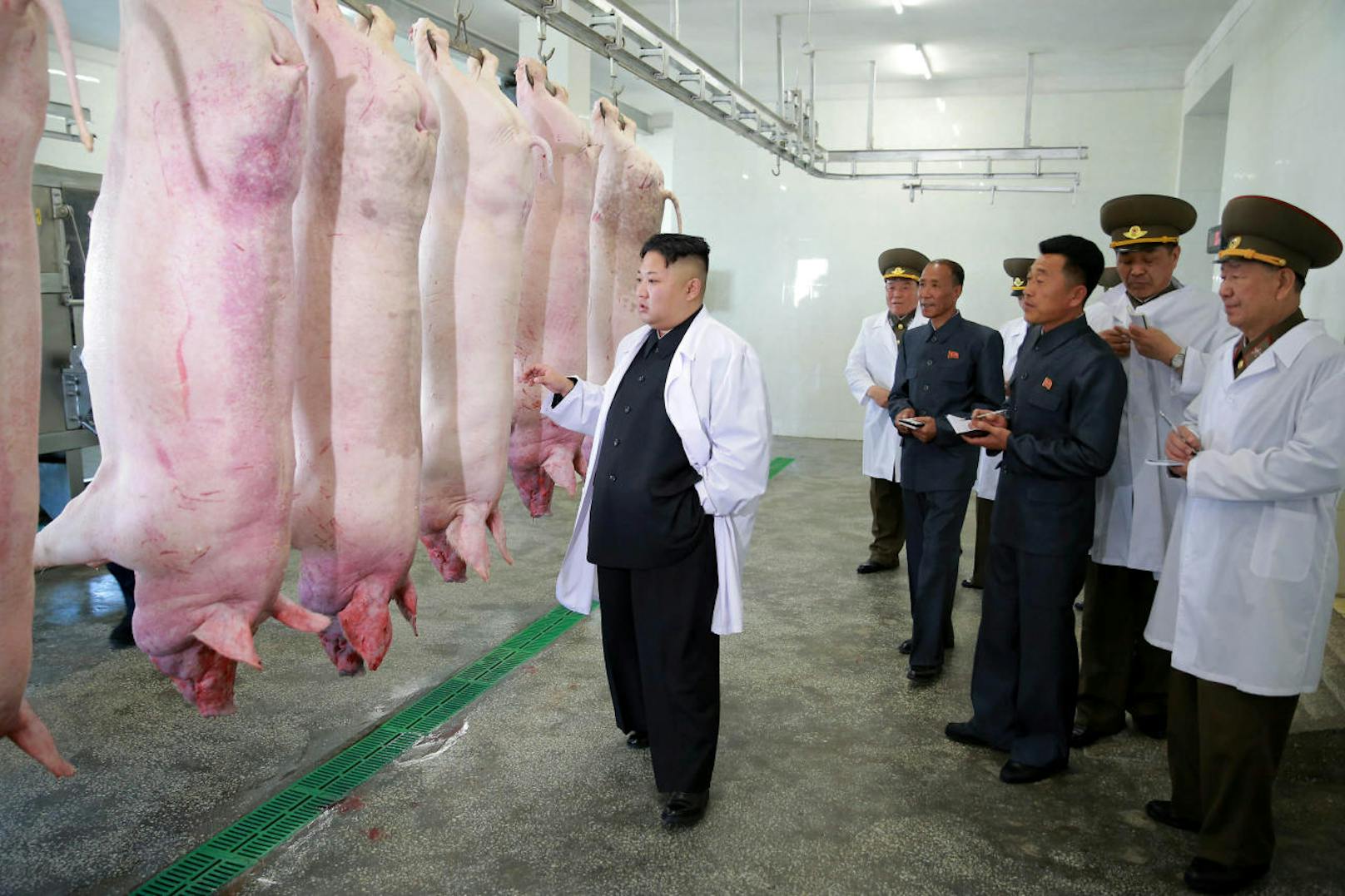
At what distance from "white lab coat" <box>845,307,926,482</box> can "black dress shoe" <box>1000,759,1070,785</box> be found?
2351 mm

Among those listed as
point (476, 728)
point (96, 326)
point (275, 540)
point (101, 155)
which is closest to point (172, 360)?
point (96, 326)

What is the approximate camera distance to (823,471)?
28.0ft

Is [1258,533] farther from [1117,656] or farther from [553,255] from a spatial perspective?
[553,255]

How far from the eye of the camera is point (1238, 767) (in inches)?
93.7

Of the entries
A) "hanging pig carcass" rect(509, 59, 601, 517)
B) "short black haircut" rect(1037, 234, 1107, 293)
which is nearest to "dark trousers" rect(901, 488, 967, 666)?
"short black haircut" rect(1037, 234, 1107, 293)

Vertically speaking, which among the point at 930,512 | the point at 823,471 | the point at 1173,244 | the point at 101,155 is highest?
the point at 101,155

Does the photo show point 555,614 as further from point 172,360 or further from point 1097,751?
point 172,360

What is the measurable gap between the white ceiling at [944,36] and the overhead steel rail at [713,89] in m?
0.48

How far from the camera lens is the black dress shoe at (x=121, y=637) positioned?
155 inches

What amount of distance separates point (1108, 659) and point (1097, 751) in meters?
0.31

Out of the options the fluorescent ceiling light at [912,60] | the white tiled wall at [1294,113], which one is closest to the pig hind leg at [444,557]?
the white tiled wall at [1294,113]

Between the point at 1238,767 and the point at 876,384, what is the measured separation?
3293mm

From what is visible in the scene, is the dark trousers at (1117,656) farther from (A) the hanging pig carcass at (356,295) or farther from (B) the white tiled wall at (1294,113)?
(A) the hanging pig carcass at (356,295)

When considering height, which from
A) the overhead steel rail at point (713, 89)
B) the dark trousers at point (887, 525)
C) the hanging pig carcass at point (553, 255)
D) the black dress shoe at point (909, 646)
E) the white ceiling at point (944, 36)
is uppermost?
the white ceiling at point (944, 36)
